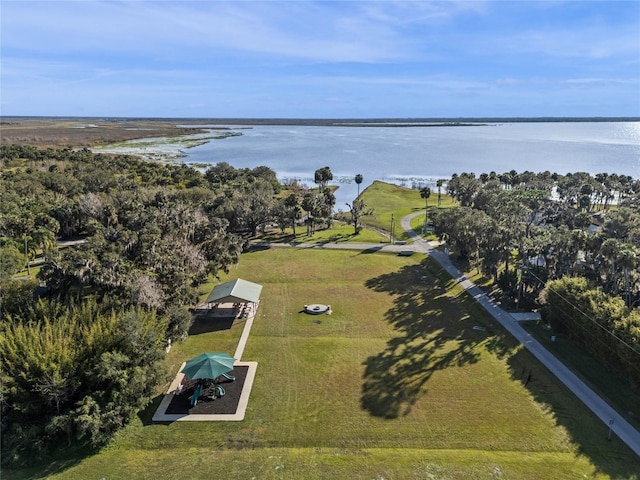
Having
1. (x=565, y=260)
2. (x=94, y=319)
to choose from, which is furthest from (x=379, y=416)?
(x=565, y=260)

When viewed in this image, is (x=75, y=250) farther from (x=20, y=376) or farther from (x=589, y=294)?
(x=589, y=294)

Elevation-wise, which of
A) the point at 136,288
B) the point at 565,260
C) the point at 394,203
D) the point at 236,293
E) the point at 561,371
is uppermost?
the point at 136,288

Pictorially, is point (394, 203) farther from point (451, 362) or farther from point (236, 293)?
point (451, 362)

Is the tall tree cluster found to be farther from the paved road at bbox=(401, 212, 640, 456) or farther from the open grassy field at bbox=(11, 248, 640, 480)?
the paved road at bbox=(401, 212, 640, 456)

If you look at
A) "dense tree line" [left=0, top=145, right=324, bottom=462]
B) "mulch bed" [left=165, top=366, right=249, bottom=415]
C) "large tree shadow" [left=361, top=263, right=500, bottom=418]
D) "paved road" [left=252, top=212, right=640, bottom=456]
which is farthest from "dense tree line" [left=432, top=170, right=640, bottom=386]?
"dense tree line" [left=0, top=145, right=324, bottom=462]

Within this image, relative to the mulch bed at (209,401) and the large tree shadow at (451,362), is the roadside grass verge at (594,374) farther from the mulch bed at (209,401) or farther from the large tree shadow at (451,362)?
the mulch bed at (209,401)

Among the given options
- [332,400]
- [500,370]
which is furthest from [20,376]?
[500,370]
